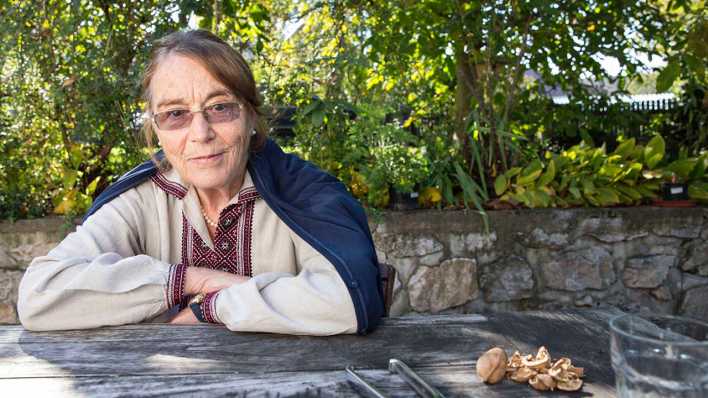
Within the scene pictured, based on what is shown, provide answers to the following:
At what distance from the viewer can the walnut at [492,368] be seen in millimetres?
1000

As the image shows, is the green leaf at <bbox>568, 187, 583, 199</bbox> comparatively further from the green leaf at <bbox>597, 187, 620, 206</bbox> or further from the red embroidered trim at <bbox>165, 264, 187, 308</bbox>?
the red embroidered trim at <bbox>165, 264, 187, 308</bbox>

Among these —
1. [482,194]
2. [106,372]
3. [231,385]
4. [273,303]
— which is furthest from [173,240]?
[482,194]

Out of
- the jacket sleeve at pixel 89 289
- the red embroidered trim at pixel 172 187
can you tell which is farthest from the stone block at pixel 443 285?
the jacket sleeve at pixel 89 289

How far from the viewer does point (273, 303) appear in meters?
1.33

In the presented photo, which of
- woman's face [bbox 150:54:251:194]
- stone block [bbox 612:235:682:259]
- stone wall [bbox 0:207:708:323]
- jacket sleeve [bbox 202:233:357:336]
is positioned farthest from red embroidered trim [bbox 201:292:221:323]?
stone block [bbox 612:235:682:259]

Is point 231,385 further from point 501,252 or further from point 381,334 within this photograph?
point 501,252

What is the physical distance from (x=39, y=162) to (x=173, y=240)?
2293 mm

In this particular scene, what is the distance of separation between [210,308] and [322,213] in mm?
389

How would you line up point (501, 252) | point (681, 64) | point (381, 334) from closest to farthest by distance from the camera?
1. point (381, 334)
2. point (501, 252)
3. point (681, 64)

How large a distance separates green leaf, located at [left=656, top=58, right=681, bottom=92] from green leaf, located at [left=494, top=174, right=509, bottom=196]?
1202 mm

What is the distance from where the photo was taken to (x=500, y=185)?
3496 mm

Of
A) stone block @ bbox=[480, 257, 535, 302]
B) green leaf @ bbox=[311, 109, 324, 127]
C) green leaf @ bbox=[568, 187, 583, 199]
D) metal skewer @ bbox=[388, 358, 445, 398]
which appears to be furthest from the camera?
stone block @ bbox=[480, 257, 535, 302]

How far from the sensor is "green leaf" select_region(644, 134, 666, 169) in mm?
3527

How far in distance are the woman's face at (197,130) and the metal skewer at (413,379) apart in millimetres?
832
